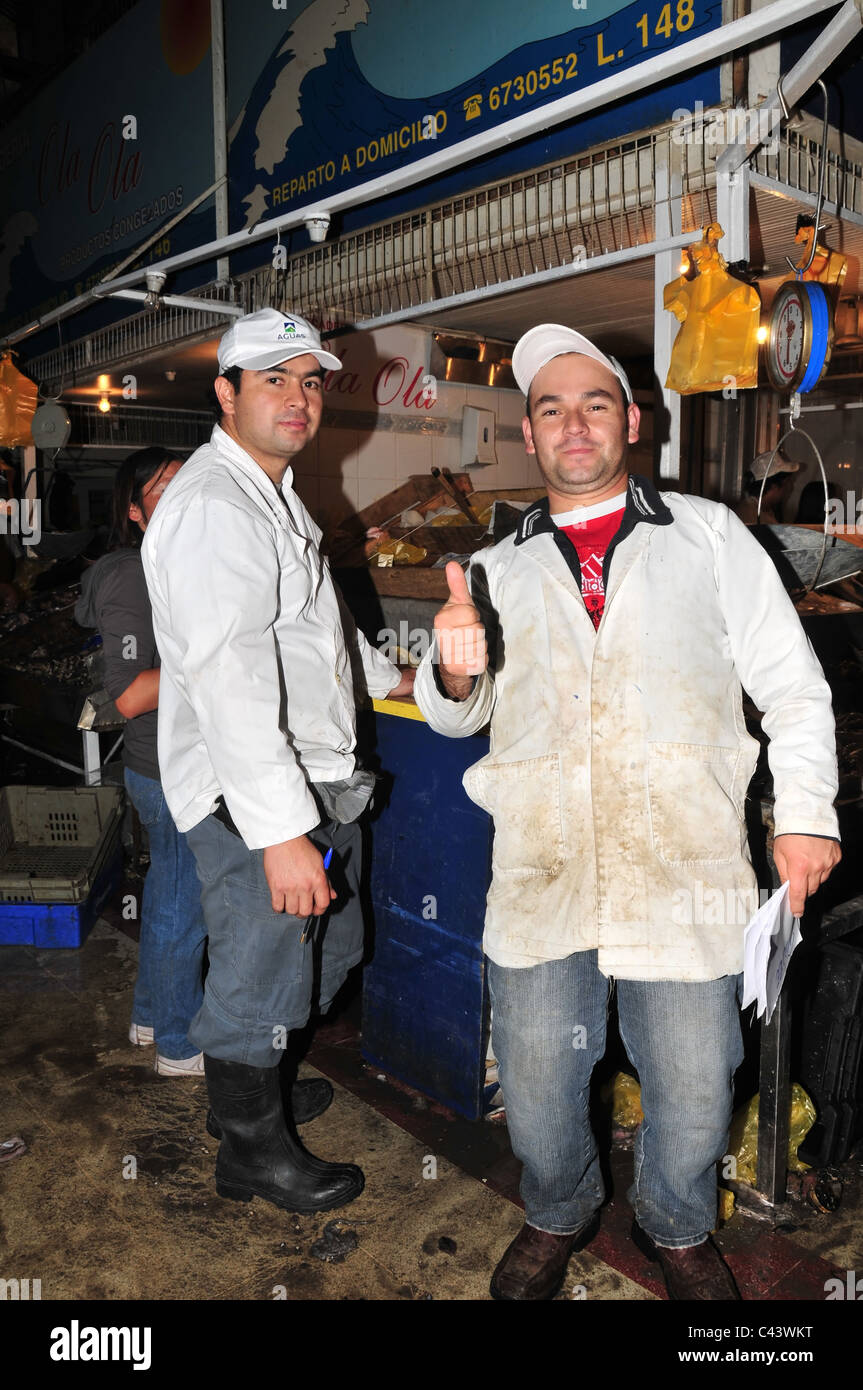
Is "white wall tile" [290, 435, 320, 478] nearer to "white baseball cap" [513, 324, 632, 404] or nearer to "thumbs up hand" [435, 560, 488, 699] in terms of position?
"white baseball cap" [513, 324, 632, 404]

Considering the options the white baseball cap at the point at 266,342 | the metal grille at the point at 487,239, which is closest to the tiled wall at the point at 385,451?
the metal grille at the point at 487,239

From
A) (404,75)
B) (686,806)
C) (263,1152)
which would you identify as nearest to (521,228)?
(404,75)

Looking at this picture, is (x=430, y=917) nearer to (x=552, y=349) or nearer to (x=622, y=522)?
(x=622, y=522)

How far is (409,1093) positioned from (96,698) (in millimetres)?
1915

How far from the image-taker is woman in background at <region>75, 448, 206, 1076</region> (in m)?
2.88

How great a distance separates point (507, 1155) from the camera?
2562 millimetres

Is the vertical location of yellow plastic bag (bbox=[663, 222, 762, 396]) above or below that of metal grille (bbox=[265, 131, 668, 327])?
below

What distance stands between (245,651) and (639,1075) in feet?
4.12

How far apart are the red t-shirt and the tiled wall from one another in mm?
3425

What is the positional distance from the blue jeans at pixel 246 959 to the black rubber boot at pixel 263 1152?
0.08m

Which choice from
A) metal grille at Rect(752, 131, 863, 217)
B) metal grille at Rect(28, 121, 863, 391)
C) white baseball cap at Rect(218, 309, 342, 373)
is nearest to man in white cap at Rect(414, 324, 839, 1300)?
white baseball cap at Rect(218, 309, 342, 373)

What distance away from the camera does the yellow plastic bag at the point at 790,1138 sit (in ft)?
7.98
